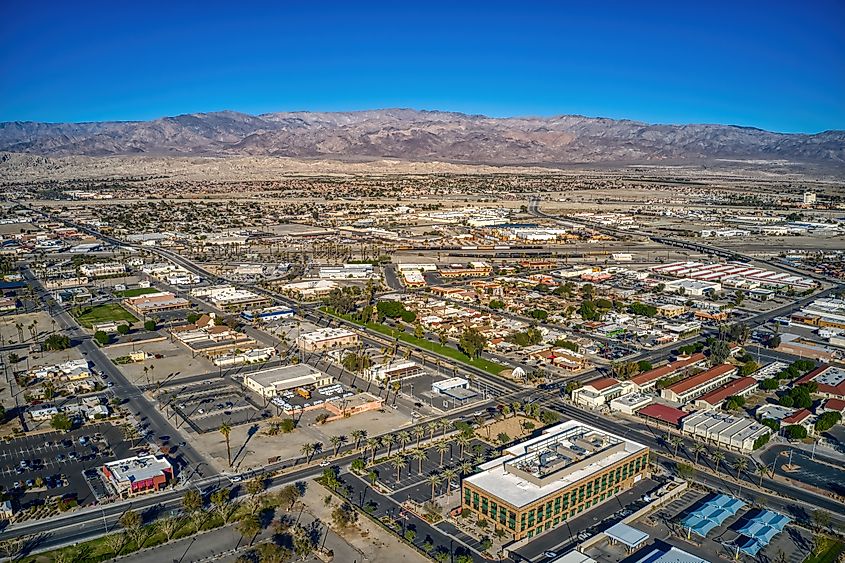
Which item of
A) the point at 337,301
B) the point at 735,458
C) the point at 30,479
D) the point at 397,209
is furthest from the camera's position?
the point at 397,209

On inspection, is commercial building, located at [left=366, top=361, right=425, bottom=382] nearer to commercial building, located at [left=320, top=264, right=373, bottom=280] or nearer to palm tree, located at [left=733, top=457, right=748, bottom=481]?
palm tree, located at [left=733, top=457, right=748, bottom=481]

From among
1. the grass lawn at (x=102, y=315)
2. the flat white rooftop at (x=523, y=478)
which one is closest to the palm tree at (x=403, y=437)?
the flat white rooftop at (x=523, y=478)

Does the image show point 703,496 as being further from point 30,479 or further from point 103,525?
point 30,479

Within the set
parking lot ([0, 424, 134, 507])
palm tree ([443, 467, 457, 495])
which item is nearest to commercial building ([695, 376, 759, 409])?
palm tree ([443, 467, 457, 495])

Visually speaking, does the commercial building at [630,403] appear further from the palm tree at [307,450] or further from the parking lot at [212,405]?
the parking lot at [212,405]

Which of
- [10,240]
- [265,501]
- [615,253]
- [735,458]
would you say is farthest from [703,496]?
[10,240]
